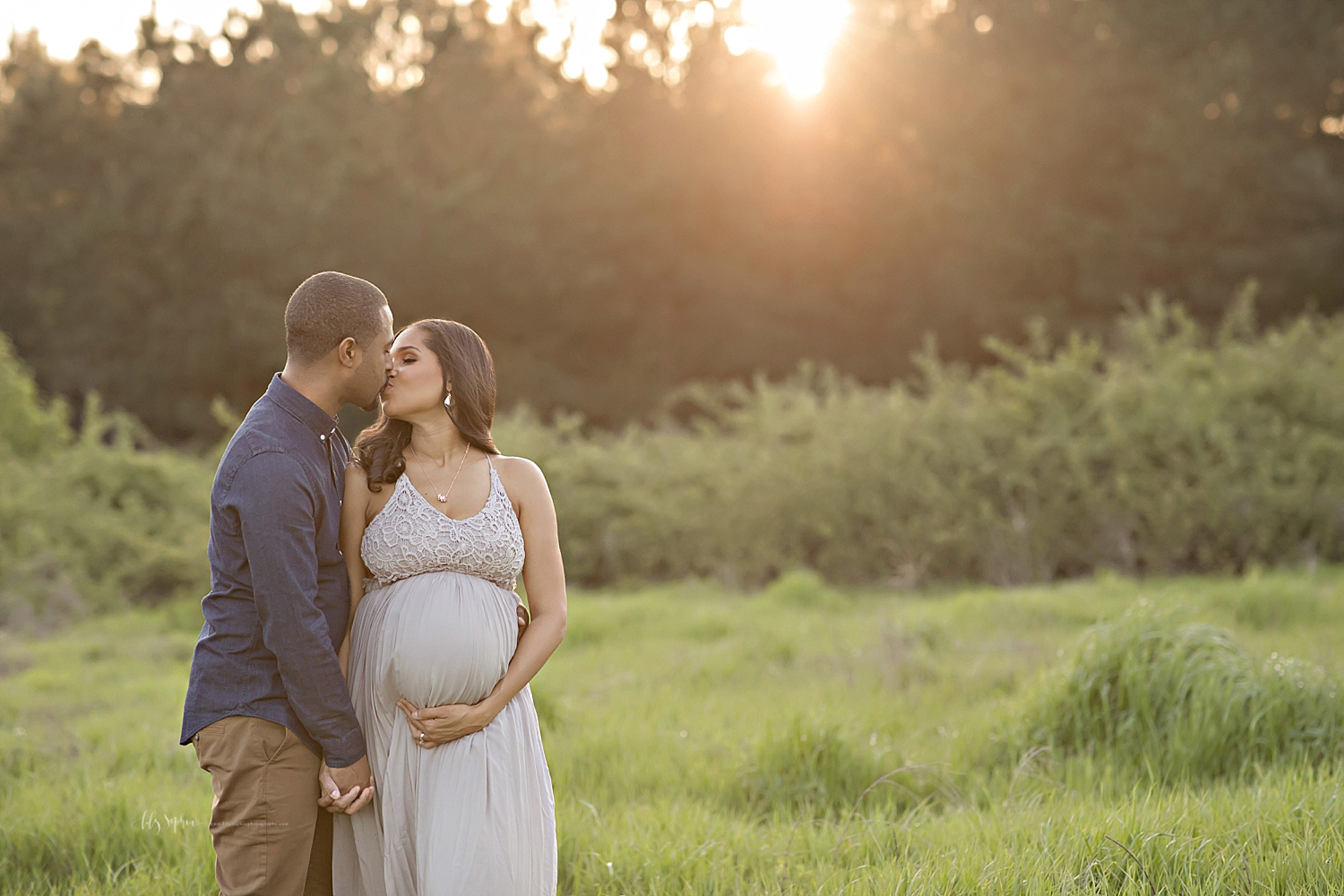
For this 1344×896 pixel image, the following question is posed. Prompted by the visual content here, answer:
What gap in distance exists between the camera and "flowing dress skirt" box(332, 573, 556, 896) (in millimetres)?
2768

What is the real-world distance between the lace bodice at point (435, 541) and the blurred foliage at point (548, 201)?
85.8ft

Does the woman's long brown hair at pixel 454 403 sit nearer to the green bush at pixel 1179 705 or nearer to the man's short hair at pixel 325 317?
the man's short hair at pixel 325 317

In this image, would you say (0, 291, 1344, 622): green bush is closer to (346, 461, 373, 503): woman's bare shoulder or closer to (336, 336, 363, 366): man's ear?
(346, 461, 373, 503): woman's bare shoulder

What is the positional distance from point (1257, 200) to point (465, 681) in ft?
91.6

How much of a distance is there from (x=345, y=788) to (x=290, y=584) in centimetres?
59

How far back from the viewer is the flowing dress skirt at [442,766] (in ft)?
9.08

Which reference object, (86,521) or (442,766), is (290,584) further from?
(86,521)

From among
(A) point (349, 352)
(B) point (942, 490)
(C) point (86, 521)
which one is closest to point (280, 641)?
(A) point (349, 352)

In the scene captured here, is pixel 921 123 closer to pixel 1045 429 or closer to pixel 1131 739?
pixel 1045 429

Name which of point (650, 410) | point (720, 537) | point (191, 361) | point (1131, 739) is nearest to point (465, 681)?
point (1131, 739)

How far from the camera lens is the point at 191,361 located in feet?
98.8

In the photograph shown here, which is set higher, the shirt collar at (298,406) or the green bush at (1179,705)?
the shirt collar at (298,406)

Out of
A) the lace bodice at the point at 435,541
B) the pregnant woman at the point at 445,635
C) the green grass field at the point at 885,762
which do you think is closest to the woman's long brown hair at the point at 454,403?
the pregnant woman at the point at 445,635

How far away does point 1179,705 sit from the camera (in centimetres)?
466
